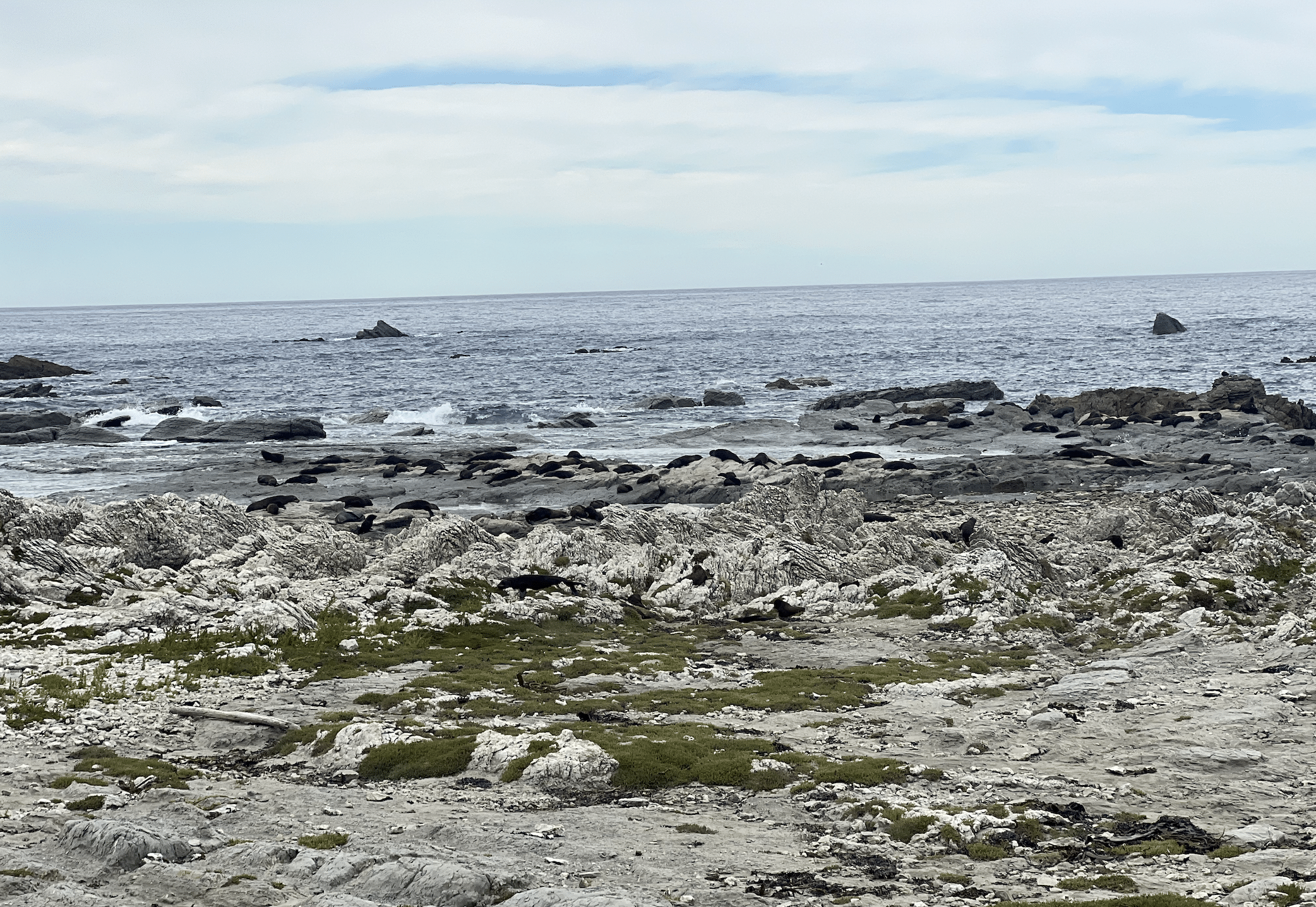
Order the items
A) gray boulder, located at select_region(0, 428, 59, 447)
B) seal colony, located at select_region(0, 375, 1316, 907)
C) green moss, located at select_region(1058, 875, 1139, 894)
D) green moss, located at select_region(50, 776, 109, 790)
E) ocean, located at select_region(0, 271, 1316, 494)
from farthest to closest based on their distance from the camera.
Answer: ocean, located at select_region(0, 271, 1316, 494) → gray boulder, located at select_region(0, 428, 59, 447) → green moss, located at select_region(50, 776, 109, 790) → seal colony, located at select_region(0, 375, 1316, 907) → green moss, located at select_region(1058, 875, 1139, 894)

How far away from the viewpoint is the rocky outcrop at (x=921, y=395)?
64.3m

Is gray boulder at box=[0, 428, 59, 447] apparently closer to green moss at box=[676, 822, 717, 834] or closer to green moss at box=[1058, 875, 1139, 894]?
green moss at box=[676, 822, 717, 834]

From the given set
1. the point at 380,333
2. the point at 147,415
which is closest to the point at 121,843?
the point at 147,415

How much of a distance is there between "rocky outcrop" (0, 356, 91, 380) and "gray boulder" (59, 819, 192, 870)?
97311 millimetres

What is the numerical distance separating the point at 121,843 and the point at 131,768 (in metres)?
2.72

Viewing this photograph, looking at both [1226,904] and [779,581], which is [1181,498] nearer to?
[779,581]

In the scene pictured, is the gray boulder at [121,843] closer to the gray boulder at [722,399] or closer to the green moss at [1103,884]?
the green moss at [1103,884]

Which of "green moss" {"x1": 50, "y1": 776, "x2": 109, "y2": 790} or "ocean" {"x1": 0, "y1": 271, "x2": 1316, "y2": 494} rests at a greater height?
"ocean" {"x1": 0, "y1": 271, "x2": 1316, "y2": 494}

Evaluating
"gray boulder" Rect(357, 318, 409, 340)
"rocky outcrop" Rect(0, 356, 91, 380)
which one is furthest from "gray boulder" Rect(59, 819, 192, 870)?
"gray boulder" Rect(357, 318, 409, 340)

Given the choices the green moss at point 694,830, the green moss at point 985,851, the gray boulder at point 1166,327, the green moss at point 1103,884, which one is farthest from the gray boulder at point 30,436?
the gray boulder at point 1166,327

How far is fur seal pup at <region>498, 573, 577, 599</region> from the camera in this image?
2223 cm

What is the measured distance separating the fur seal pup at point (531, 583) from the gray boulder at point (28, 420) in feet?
149

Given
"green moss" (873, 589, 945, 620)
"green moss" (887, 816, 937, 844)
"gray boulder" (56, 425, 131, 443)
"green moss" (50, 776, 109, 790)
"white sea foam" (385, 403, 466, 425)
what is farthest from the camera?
"white sea foam" (385, 403, 466, 425)

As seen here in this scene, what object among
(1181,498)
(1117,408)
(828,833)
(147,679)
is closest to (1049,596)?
(1181,498)
